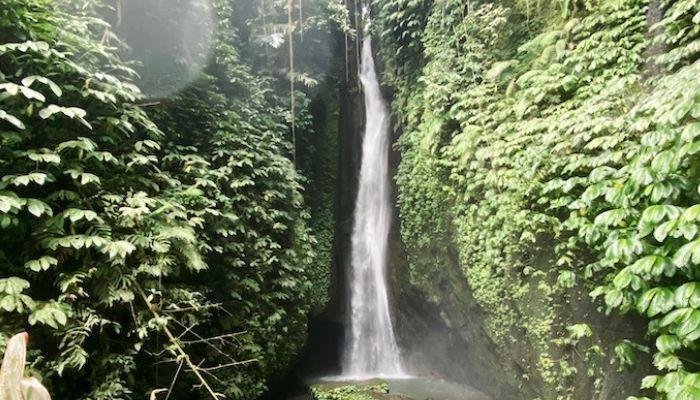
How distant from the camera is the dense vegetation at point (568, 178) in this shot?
3072 millimetres

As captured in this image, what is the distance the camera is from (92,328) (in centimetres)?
473

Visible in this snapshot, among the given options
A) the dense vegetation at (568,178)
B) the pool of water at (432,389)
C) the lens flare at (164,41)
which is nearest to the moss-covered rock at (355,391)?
the pool of water at (432,389)

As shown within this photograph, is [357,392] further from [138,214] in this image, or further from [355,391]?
[138,214]

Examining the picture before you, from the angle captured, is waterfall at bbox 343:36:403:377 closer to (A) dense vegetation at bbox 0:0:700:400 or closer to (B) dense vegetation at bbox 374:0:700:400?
(A) dense vegetation at bbox 0:0:700:400

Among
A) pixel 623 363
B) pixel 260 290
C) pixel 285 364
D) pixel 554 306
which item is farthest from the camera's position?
pixel 285 364

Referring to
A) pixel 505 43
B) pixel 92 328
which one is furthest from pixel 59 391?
pixel 505 43

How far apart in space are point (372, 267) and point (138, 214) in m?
6.79

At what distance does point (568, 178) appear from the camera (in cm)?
438

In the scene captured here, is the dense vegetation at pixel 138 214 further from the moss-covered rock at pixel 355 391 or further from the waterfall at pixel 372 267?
the waterfall at pixel 372 267

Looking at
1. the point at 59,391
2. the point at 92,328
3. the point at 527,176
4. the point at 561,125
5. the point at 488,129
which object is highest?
the point at 488,129

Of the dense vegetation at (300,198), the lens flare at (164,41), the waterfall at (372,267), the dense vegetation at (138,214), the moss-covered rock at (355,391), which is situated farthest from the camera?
the waterfall at (372,267)

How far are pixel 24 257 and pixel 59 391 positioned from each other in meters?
1.52

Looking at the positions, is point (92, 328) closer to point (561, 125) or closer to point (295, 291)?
point (295, 291)

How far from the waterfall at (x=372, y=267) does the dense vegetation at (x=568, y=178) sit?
2.71 meters
